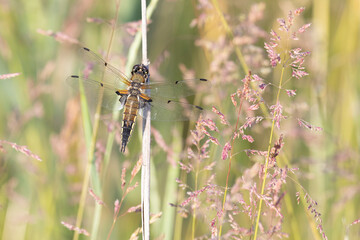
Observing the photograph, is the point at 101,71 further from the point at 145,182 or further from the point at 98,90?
the point at 145,182

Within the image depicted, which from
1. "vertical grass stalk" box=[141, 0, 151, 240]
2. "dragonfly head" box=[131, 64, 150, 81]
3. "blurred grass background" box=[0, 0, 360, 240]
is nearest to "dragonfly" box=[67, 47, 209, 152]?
"dragonfly head" box=[131, 64, 150, 81]

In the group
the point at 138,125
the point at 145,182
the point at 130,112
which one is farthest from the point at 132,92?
the point at 145,182

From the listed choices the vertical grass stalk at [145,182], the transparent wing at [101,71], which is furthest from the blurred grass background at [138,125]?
the vertical grass stalk at [145,182]

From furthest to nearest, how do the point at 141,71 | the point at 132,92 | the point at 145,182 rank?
the point at 132,92, the point at 141,71, the point at 145,182

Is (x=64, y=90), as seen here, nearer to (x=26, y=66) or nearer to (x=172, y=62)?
(x=26, y=66)

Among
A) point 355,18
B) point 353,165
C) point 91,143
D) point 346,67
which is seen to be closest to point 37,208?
point 91,143

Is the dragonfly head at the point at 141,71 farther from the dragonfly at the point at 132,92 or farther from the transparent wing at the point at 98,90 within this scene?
the transparent wing at the point at 98,90

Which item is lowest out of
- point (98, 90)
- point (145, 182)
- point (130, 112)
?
point (145, 182)
